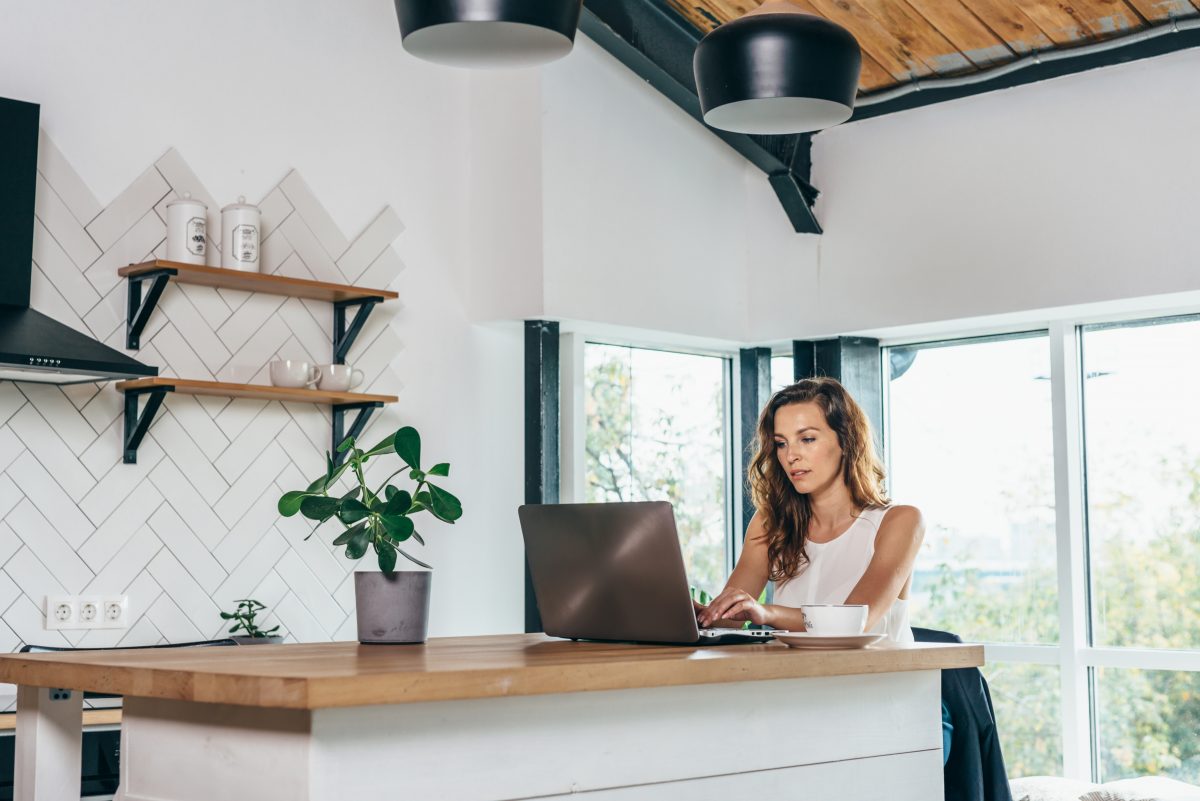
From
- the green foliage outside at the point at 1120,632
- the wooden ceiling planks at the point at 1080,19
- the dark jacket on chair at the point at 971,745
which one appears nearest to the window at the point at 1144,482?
the green foliage outside at the point at 1120,632

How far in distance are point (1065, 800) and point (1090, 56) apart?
2.18 m

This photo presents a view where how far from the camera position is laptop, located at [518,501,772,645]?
6.63 feet

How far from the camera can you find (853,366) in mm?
4695

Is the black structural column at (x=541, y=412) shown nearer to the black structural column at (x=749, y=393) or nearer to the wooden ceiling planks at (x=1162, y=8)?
the black structural column at (x=749, y=393)

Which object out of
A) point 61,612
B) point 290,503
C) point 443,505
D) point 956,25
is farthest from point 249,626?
point 956,25

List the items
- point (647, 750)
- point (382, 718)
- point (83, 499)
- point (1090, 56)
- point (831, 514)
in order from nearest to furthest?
1. point (382, 718)
2. point (647, 750)
3. point (831, 514)
4. point (83, 499)
5. point (1090, 56)

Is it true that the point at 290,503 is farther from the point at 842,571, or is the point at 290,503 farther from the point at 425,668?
the point at 842,571

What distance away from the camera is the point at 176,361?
3699mm

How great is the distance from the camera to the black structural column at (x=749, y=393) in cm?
494

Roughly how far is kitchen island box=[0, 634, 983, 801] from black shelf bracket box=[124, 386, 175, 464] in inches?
61.7

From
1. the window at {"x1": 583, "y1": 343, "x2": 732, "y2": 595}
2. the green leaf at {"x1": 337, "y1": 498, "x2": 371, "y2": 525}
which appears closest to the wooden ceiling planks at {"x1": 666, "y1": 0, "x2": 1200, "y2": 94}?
the window at {"x1": 583, "y1": 343, "x2": 732, "y2": 595}

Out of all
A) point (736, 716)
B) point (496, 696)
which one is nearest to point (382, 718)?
point (496, 696)

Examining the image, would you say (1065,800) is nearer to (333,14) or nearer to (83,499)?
(83,499)

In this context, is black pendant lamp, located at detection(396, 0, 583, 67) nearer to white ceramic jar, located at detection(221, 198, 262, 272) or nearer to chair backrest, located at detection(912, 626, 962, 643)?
chair backrest, located at detection(912, 626, 962, 643)
